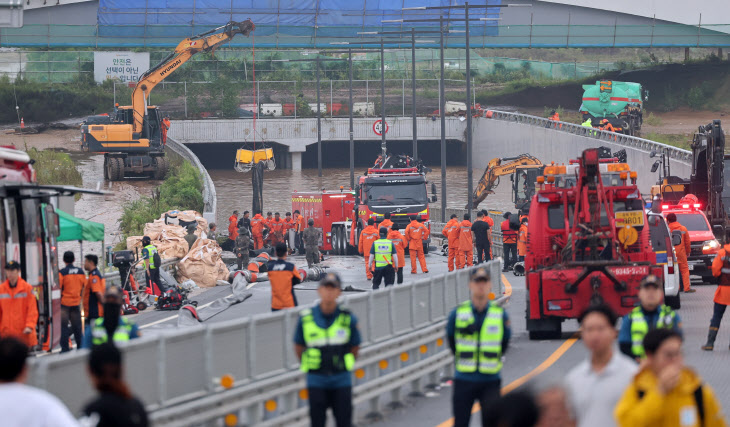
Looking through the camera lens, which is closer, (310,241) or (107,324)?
(107,324)

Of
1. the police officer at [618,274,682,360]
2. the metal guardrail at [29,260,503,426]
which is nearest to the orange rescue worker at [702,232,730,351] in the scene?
the metal guardrail at [29,260,503,426]

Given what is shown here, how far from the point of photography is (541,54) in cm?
12394

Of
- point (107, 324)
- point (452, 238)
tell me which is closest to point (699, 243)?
point (452, 238)

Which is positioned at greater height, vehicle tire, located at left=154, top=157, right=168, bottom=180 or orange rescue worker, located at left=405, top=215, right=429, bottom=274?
vehicle tire, located at left=154, top=157, right=168, bottom=180

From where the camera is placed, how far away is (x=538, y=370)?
1527 centimetres

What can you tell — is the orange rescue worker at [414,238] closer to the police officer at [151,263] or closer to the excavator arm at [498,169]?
the police officer at [151,263]

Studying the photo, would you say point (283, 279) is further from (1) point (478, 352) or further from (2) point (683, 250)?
(2) point (683, 250)

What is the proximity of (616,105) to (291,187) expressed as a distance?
68.8 ft

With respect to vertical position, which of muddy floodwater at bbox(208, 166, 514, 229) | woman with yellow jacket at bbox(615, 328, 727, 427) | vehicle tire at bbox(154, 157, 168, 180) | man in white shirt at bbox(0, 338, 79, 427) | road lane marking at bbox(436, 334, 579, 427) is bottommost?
muddy floodwater at bbox(208, 166, 514, 229)

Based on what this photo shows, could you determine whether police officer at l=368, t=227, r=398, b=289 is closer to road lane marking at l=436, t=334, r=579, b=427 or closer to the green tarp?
the green tarp

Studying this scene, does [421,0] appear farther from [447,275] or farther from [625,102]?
[447,275]

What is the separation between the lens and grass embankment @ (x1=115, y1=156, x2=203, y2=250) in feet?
127

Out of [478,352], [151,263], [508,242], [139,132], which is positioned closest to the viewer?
[478,352]

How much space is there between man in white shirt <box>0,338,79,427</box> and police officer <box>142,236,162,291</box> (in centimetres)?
2050
